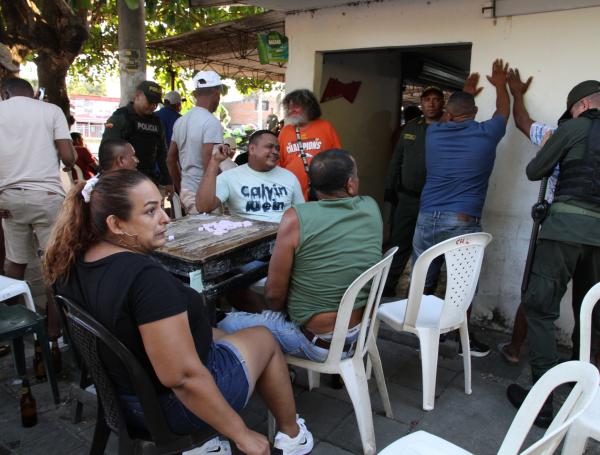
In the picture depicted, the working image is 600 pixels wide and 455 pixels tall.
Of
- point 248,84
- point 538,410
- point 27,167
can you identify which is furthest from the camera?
point 248,84

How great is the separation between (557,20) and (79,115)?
112 feet

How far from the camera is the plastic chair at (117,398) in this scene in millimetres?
1558

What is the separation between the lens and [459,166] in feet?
11.1

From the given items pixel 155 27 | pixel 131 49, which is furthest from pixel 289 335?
pixel 155 27

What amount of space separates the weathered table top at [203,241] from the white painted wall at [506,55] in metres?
2.01

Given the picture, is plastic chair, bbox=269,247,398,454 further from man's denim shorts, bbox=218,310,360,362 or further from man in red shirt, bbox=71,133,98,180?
man in red shirt, bbox=71,133,98,180

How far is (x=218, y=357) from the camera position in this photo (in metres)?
1.85

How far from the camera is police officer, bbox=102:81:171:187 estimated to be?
4359 millimetres

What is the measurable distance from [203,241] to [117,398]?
1.04 meters

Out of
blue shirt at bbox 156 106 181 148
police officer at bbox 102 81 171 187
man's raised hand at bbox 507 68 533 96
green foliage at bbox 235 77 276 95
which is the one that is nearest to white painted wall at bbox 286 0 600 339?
man's raised hand at bbox 507 68 533 96

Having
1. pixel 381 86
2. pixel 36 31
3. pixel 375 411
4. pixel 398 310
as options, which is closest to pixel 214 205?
pixel 398 310

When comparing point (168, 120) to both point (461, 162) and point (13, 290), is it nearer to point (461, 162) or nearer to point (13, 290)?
point (13, 290)

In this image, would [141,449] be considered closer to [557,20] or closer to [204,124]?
[204,124]

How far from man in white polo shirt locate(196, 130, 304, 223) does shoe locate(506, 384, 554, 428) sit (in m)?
1.82
